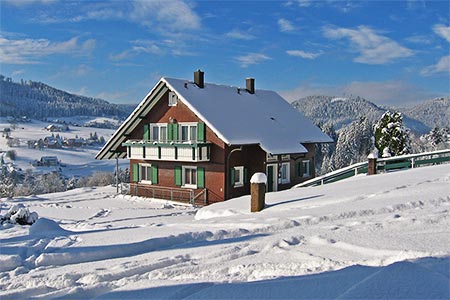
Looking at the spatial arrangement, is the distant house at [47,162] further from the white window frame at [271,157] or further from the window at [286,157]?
the white window frame at [271,157]

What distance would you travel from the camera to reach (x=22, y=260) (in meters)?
7.91

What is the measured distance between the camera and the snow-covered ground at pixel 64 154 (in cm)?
9353

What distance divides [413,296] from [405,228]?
4.07 m

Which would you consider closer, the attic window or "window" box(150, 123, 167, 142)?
the attic window

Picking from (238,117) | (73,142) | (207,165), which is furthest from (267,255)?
(73,142)

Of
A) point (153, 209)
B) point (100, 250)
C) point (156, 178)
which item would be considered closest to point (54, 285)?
point (100, 250)

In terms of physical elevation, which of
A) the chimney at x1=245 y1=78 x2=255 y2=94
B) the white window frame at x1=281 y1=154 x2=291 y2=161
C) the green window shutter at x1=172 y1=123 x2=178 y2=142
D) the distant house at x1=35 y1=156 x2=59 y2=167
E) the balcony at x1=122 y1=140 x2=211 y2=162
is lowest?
the distant house at x1=35 y1=156 x2=59 y2=167

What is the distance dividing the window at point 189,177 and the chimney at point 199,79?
546 centimetres

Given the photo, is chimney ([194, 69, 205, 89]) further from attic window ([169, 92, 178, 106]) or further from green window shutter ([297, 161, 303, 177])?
green window shutter ([297, 161, 303, 177])

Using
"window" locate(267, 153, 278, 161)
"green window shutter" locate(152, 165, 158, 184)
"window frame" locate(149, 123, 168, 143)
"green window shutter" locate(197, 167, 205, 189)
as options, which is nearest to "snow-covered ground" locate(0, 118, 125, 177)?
"green window shutter" locate(152, 165, 158, 184)

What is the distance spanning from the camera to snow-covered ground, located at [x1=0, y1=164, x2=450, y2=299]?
16.7ft

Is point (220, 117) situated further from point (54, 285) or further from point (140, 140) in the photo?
point (54, 285)

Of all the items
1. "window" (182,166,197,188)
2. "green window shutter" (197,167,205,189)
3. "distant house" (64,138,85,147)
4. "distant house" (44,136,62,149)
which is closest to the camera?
"green window shutter" (197,167,205,189)

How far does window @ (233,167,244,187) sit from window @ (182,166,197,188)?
2439mm
